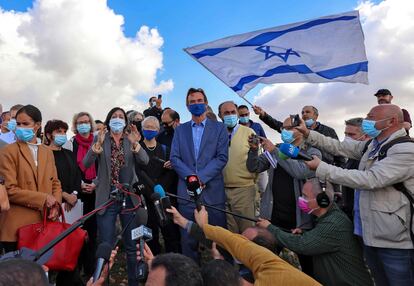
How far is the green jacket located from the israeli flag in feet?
10.1

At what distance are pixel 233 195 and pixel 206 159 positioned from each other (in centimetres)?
79

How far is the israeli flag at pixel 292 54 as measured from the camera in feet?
20.6

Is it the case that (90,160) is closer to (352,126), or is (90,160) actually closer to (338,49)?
(352,126)

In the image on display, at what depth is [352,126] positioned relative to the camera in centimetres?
570

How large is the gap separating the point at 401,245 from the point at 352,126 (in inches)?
98.7

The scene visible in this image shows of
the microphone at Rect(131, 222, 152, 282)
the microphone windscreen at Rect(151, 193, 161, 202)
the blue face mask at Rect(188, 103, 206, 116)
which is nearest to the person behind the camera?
the microphone at Rect(131, 222, 152, 282)

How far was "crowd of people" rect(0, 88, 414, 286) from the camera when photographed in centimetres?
317

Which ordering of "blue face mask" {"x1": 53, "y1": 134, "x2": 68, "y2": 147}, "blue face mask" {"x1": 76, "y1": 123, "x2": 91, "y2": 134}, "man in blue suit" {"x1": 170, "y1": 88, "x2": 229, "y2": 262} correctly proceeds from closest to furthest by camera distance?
"man in blue suit" {"x1": 170, "y1": 88, "x2": 229, "y2": 262} < "blue face mask" {"x1": 53, "y1": 134, "x2": 68, "y2": 147} < "blue face mask" {"x1": 76, "y1": 123, "x2": 91, "y2": 134}

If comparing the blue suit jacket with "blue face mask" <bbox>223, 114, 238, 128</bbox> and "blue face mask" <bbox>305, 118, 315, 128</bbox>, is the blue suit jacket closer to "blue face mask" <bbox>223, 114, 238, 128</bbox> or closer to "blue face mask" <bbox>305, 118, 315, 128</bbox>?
"blue face mask" <bbox>223, 114, 238, 128</bbox>

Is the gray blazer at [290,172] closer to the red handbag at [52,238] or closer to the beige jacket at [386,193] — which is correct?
the beige jacket at [386,193]

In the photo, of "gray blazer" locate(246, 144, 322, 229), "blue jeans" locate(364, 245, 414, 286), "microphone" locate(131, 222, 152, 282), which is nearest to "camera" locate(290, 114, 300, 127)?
"gray blazer" locate(246, 144, 322, 229)

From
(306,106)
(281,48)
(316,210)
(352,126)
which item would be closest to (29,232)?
(316,210)

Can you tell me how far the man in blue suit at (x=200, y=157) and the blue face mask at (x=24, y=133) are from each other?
5.85 feet

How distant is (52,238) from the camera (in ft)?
12.3
